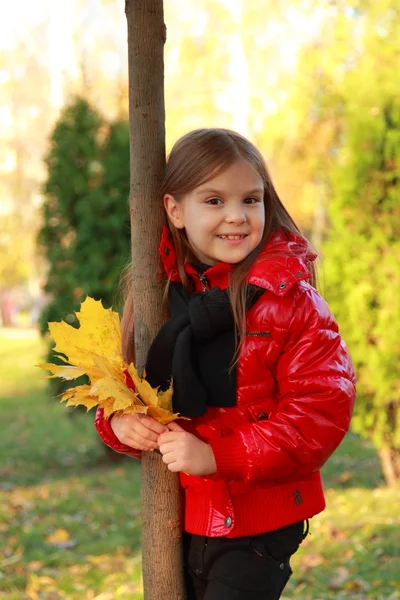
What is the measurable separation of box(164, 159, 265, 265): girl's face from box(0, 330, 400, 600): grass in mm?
2376

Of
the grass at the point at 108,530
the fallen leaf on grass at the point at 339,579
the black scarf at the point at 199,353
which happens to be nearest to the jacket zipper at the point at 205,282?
the black scarf at the point at 199,353

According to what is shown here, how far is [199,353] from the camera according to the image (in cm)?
213

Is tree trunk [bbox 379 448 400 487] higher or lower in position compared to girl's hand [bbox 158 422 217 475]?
lower

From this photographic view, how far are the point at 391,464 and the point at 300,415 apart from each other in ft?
16.1

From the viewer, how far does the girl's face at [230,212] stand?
218cm

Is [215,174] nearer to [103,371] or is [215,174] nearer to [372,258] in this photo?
[103,371]

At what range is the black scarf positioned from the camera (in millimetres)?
2066

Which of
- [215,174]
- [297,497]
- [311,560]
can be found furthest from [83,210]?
[297,497]

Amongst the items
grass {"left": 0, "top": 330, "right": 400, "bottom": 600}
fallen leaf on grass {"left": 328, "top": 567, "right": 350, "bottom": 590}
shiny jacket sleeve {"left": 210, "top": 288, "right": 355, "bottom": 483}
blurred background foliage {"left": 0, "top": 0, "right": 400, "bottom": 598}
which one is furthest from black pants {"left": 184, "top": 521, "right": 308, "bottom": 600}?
fallen leaf on grass {"left": 328, "top": 567, "right": 350, "bottom": 590}

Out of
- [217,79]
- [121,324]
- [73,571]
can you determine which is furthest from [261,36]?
[121,324]

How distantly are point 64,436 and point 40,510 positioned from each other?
14.3 ft

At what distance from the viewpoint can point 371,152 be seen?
6418 millimetres

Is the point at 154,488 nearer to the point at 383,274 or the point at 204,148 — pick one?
the point at 204,148

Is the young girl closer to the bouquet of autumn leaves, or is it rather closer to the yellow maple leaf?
the bouquet of autumn leaves
